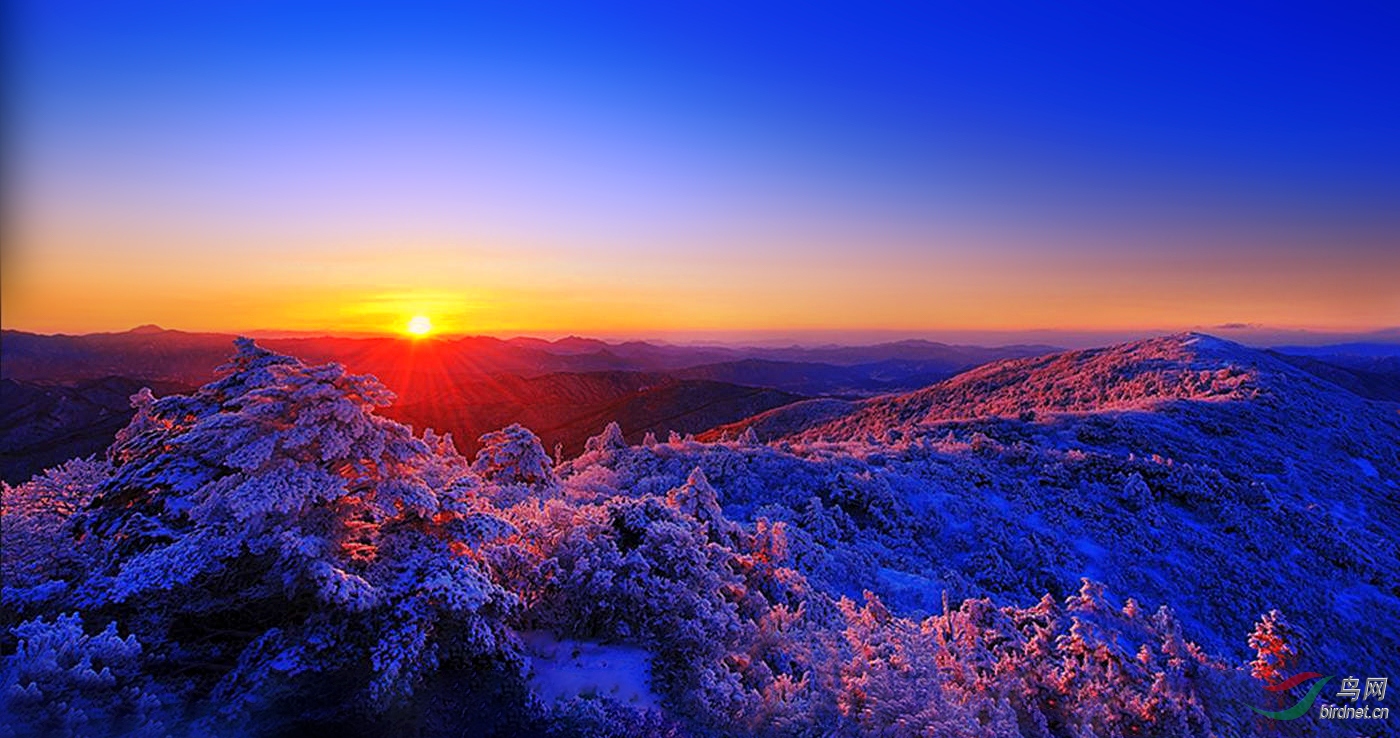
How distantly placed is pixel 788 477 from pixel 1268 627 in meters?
12.4

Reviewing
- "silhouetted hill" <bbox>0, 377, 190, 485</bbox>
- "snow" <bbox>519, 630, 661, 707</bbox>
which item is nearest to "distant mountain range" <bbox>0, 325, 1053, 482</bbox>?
"silhouetted hill" <bbox>0, 377, 190, 485</bbox>

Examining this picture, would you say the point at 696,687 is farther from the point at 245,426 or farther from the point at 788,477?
the point at 788,477

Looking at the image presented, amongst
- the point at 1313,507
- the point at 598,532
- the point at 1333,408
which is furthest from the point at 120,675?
the point at 1333,408

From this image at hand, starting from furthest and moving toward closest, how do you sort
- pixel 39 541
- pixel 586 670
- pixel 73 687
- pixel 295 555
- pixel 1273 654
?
pixel 586 670, pixel 39 541, pixel 1273 654, pixel 295 555, pixel 73 687

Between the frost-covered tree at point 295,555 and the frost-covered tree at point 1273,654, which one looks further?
the frost-covered tree at point 1273,654

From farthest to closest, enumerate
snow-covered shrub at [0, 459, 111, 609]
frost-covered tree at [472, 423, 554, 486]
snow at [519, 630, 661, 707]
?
frost-covered tree at [472, 423, 554, 486] → snow at [519, 630, 661, 707] → snow-covered shrub at [0, 459, 111, 609]

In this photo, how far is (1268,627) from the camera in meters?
6.39

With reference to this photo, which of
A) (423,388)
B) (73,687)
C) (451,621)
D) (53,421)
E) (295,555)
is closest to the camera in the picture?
(73,687)

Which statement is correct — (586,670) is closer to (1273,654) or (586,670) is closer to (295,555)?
(295,555)
